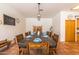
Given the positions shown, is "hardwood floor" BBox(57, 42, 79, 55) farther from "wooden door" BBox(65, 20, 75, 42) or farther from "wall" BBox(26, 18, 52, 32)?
"wall" BBox(26, 18, 52, 32)

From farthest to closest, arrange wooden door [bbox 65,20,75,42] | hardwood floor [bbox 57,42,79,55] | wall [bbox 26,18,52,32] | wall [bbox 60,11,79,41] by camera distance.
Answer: wall [bbox 26,18,52,32]
wooden door [bbox 65,20,75,42]
wall [bbox 60,11,79,41]
hardwood floor [bbox 57,42,79,55]

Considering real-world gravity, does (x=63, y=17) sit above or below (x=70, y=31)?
above

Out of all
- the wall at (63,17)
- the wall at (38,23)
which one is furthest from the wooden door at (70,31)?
the wall at (38,23)

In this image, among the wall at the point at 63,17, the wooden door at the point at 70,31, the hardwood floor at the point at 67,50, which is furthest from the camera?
the wooden door at the point at 70,31

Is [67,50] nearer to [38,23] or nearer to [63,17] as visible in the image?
[63,17]

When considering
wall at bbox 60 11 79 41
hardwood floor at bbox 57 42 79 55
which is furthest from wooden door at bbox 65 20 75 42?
hardwood floor at bbox 57 42 79 55

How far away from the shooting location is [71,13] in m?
6.01

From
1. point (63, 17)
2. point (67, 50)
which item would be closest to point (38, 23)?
point (63, 17)

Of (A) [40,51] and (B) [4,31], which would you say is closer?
(A) [40,51]

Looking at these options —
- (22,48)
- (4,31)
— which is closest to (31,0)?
(22,48)

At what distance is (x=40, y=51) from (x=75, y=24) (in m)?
4.61

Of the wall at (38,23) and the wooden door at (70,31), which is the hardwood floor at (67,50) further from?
the wall at (38,23)

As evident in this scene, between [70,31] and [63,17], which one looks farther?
[70,31]
